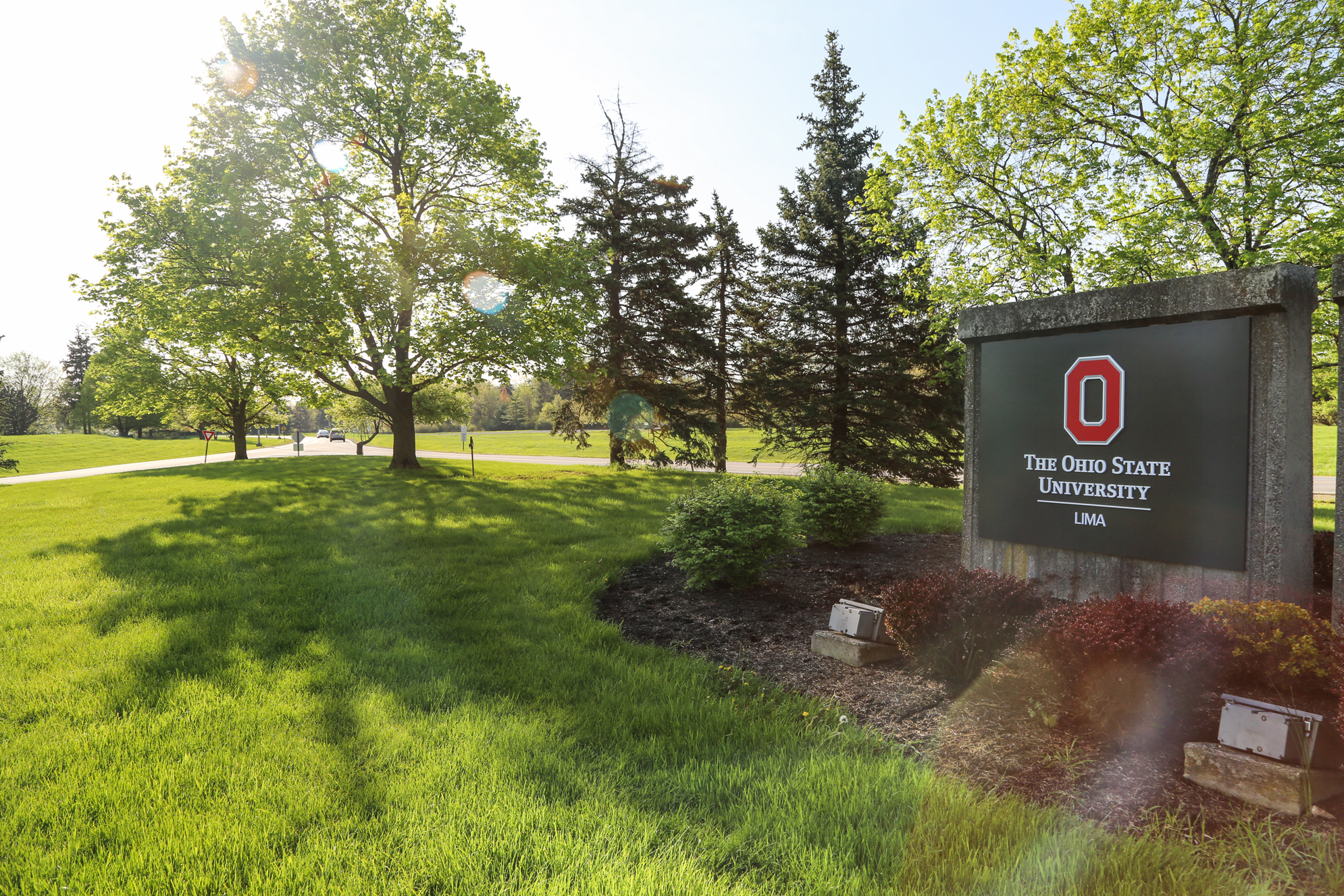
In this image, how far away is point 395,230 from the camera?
1792 centimetres

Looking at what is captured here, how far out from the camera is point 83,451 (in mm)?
39969

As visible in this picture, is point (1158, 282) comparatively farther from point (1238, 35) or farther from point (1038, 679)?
point (1238, 35)

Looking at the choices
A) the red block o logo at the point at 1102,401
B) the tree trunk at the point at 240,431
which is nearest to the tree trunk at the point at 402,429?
the red block o logo at the point at 1102,401

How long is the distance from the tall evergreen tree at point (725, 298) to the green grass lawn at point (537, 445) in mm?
9870

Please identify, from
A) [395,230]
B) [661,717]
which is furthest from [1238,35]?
[395,230]

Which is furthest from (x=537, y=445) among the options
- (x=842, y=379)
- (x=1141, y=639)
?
(x=1141, y=639)

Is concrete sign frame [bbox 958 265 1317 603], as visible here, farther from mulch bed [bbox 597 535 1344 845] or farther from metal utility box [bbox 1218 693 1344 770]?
→ metal utility box [bbox 1218 693 1344 770]

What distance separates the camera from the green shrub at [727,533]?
20.7 feet

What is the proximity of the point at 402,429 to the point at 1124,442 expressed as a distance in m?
18.5

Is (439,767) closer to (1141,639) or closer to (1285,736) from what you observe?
(1141,639)

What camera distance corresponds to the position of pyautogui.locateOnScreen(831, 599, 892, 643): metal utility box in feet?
15.6

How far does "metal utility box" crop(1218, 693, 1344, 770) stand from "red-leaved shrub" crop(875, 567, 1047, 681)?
1321 mm

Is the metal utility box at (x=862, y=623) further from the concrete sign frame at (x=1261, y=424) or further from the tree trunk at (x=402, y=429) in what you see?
the tree trunk at (x=402, y=429)

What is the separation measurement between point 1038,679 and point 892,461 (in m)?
16.5
